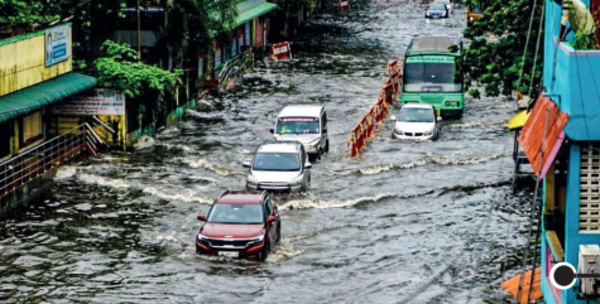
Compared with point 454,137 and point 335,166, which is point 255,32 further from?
point 335,166

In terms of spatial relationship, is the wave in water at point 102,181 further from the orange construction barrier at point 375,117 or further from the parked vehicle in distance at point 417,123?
the parked vehicle in distance at point 417,123

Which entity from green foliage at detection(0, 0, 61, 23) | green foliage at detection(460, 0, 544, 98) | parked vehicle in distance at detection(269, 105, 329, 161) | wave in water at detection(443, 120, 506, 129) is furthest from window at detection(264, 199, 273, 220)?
wave in water at detection(443, 120, 506, 129)

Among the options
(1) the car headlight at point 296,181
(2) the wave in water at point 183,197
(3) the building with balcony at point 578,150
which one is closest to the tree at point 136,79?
(2) the wave in water at point 183,197

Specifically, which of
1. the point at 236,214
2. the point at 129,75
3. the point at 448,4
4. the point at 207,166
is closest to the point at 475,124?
the point at 207,166

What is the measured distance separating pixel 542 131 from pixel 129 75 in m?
27.9

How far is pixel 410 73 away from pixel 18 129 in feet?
65.3

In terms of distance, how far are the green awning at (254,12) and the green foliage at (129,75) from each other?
17.7m

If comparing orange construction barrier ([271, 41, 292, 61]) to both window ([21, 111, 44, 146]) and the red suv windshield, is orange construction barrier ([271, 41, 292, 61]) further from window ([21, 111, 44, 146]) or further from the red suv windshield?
the red suv windshield

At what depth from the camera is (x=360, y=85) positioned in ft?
203

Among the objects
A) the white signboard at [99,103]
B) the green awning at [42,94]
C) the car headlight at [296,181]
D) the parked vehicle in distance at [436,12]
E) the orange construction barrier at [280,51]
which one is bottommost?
the car headlight at [296,181]

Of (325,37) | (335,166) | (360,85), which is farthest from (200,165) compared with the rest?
(325,37)

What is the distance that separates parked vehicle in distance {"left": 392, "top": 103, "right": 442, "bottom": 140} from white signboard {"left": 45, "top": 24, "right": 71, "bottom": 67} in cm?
1268

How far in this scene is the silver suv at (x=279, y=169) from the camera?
36000 mm

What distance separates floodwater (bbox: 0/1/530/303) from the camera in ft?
87.7
